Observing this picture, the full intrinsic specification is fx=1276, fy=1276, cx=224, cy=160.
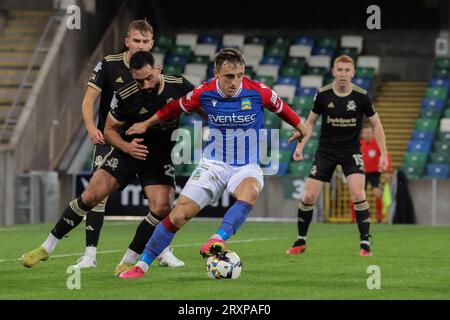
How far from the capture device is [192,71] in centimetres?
2880

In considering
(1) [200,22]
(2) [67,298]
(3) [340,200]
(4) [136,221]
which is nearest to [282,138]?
(3) [340,200]

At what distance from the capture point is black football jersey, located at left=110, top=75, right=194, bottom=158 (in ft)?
35.6

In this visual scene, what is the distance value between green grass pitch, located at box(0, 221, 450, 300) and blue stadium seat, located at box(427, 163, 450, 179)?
6.33 m

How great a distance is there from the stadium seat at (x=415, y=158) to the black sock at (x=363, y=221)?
11.1m

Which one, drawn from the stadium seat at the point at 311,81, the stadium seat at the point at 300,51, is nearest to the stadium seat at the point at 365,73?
the stadium seat at the point at 311,81

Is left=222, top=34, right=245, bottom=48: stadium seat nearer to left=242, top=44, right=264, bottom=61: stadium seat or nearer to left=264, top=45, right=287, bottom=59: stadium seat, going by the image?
left=242, top=44, right=264, bottom=61: stadium seat

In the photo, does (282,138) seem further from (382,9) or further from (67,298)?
(67,298)

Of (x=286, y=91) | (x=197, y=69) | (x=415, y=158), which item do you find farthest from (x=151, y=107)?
(x=197, y=69)

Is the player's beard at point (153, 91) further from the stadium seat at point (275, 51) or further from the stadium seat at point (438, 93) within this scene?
the stadium seat at point (275, 51)

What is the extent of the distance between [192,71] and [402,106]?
4766 millimetres

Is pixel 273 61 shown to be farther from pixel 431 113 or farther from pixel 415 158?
pixel 415 158

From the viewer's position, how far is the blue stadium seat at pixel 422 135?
2589 centimetres

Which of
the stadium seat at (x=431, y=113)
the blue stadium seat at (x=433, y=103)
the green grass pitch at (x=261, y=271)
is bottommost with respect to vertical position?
the green grass pitch at (x=261, y=271)

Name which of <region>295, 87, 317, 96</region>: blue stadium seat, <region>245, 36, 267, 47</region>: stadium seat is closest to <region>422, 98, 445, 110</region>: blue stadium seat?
<region>295, 87, 317, 96</region>: blue stadium seat
